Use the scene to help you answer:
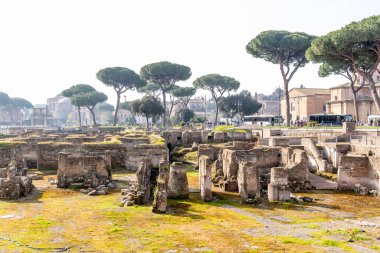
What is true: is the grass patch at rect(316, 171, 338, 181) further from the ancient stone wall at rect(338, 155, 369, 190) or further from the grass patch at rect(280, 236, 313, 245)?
the grass patch at rect(280, 236, 313, 245)

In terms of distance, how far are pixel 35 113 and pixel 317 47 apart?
80.1m

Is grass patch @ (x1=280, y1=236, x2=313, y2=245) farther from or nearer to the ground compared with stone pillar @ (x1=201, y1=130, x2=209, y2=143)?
nearer to the ground

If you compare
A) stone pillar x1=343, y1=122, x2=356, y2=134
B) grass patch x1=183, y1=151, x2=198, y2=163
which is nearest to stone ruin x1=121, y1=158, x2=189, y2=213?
grass patch x1=183, y1=151, x2=198, y2=163

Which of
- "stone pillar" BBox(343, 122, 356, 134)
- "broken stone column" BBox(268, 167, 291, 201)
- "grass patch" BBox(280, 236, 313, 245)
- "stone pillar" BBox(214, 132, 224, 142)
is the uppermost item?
"stone pillar" BBox(343, 122, 356, 134)

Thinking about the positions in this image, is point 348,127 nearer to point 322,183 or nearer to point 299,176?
point 322,183

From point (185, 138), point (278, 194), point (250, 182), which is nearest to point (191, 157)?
point (185, 138)

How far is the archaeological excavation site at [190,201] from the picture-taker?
1293 centimetres

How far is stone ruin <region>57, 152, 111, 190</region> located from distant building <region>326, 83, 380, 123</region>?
4288cm

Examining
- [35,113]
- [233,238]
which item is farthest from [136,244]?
[35,113]

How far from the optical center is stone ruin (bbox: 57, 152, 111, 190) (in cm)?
2353

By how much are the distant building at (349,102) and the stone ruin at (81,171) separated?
141ft

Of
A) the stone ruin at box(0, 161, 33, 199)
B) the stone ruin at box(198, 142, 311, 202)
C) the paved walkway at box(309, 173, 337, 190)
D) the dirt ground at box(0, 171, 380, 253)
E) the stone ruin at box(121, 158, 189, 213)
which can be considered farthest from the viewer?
the paved walkway at box(309, 173, 337, 190)

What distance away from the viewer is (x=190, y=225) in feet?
48.8

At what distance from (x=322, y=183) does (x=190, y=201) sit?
9.98 meters
